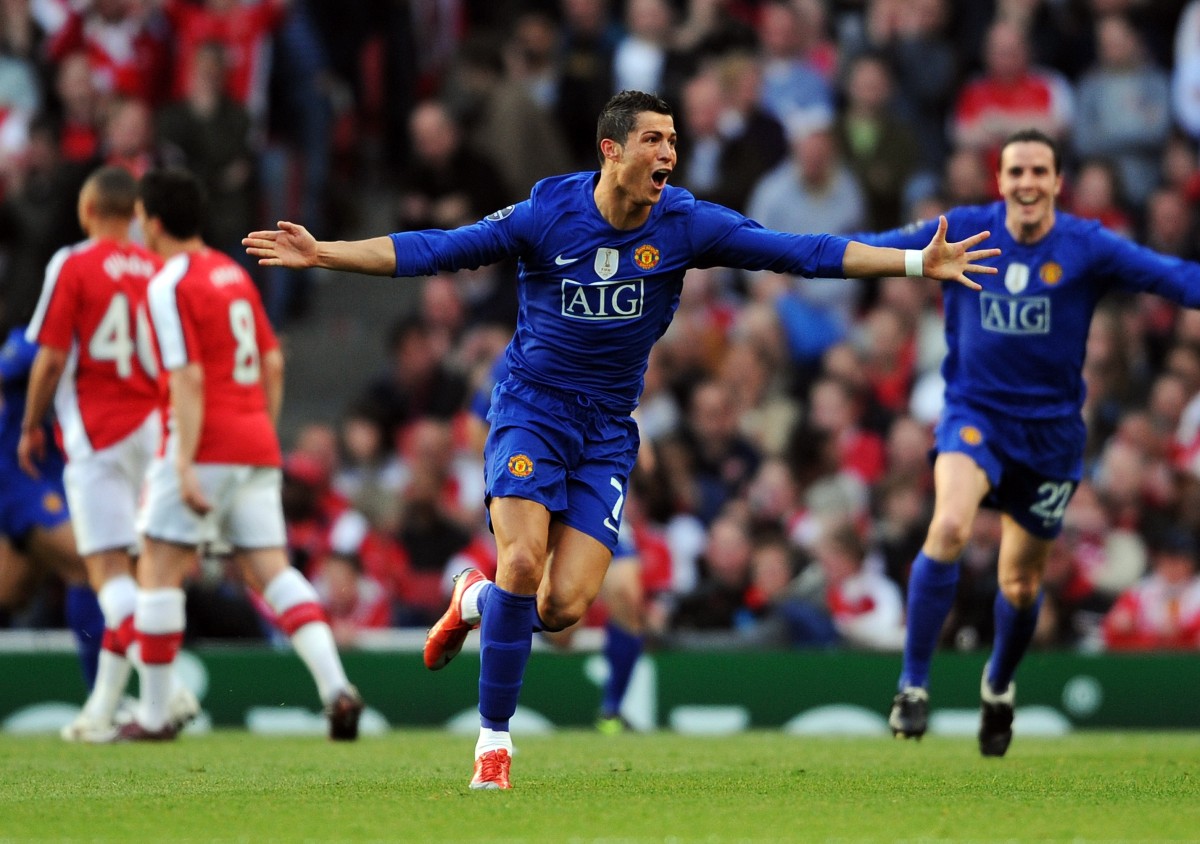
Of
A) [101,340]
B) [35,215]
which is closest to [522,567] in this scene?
[101,340]

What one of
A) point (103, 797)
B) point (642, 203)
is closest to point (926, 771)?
point (642, 203)

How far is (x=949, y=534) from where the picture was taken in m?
9.27

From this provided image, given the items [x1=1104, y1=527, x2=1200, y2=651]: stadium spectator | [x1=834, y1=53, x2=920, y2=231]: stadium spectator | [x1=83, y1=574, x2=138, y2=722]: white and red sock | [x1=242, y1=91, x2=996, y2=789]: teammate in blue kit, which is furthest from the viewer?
[x1=834, y1=53, x2=920, y2=231]: stadium spectator

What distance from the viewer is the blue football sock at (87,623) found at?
1129 centimetres

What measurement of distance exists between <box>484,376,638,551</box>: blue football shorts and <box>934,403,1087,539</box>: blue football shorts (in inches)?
84.6

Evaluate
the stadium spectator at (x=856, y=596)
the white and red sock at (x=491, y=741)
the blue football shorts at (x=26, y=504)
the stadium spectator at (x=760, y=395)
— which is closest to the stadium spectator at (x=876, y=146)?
the stadium spectator at (x=760, y=395)

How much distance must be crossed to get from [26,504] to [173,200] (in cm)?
214

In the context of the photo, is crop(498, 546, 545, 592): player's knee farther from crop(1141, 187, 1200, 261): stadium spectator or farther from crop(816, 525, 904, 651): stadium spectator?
crop(1141, 187, 1200, 261): stadium spectator

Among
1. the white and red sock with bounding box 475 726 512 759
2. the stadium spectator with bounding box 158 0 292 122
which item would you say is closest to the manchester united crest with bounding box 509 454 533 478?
the white and red sock with bounding box 475 726 512 759

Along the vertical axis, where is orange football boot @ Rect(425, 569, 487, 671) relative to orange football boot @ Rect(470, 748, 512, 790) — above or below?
above

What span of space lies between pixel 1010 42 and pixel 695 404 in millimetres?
3971

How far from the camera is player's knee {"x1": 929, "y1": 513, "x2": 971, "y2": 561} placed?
30.3 ft

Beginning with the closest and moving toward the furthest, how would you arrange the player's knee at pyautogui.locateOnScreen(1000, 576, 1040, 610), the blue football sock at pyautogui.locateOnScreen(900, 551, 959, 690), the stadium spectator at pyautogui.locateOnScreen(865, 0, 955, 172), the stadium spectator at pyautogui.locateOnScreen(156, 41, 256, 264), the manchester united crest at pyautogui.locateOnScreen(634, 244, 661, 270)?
1. the manchester united crest at pyautogui.locateOnScreen(634, 244, 661, 270)
2. the blue football sock at pyautogui.locateOnScreen(900, 551, 959, 690)
3. the player's knee at pyautogui.locateOnScreen(1000, 576, 1040, 610)
4. the stadium spectator at pyautogui.locateOnScreen(156, 41, 256, 264)
5. the stadium spectator at pyautogui.locateOnScreen(865, 0, 955, 172)

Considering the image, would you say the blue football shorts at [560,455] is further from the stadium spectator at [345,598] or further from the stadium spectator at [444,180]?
the stadium spectator at [444,180]
